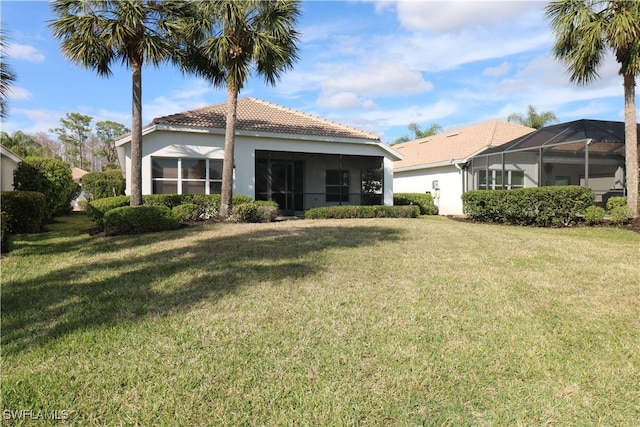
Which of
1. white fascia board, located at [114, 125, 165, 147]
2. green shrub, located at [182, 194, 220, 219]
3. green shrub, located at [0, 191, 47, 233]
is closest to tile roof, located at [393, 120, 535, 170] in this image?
green shrub, located at [182, 194, 220, 219]

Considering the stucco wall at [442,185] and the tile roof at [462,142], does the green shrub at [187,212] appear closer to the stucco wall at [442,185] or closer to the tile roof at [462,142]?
the stucco wall at [442,185]

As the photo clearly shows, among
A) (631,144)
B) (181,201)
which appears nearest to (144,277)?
(181,201)

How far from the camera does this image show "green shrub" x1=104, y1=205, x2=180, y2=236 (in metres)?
10.8

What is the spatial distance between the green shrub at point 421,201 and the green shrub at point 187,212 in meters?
12.5

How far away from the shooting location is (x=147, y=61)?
39.9 ft

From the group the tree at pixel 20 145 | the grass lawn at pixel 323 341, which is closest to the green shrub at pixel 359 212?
the grass lawn at pixel 323 341

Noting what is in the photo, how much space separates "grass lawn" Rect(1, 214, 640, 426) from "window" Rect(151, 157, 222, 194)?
8260mm

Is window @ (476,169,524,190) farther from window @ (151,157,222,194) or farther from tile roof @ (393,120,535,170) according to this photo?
window @ (151,157,222,194)

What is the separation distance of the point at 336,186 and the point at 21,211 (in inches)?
544

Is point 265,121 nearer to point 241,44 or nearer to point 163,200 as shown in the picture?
point 241,44

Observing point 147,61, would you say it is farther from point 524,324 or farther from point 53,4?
point 524,324

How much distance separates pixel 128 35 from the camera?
1165 cm

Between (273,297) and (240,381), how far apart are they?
1.97 meters

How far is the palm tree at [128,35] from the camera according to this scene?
37.3 ft
